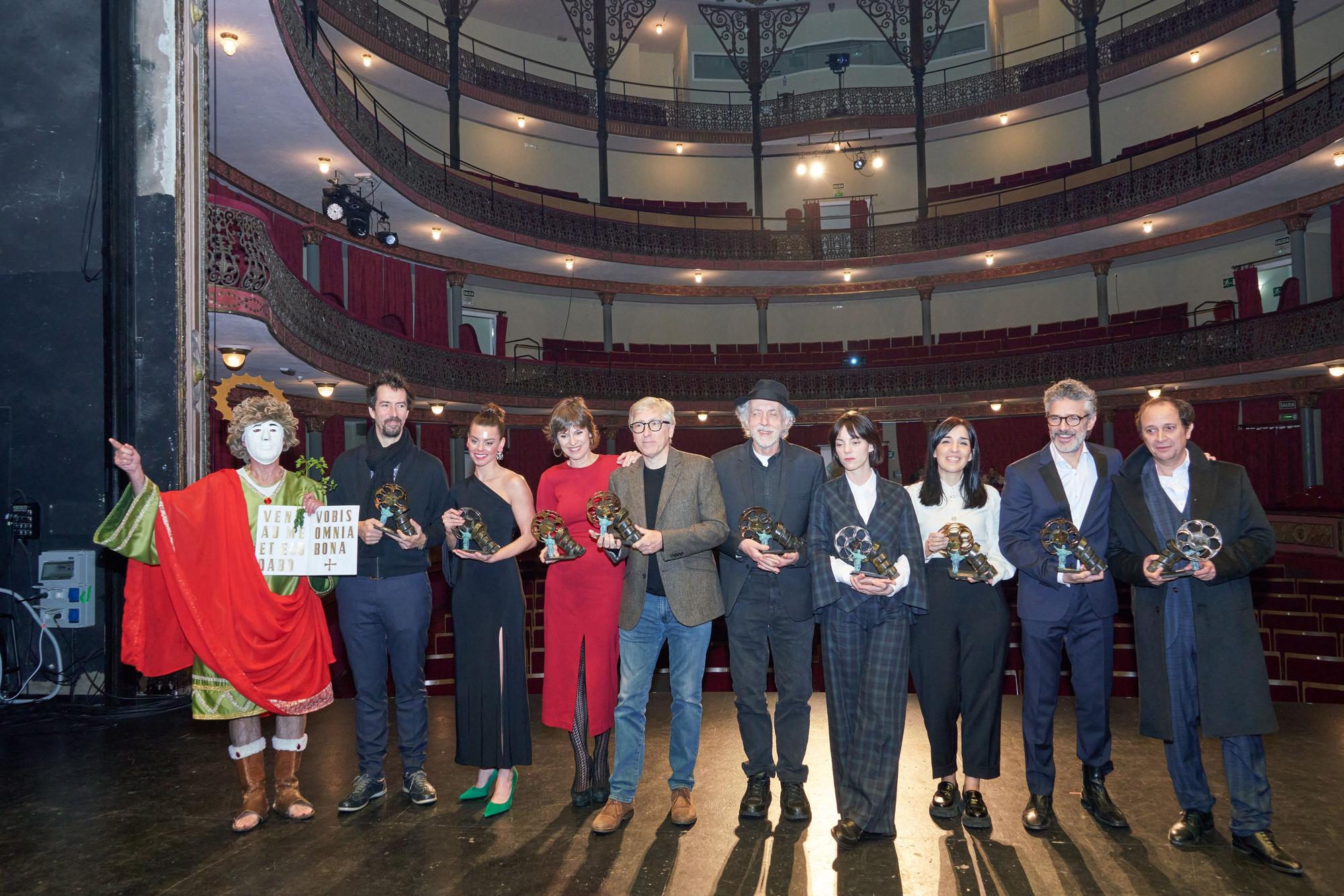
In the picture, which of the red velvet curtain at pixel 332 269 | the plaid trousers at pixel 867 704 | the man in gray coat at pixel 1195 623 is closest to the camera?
the man in gray coat at pixel 1195 623

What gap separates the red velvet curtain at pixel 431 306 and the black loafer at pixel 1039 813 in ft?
53.6

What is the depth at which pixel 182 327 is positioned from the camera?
5.36 m

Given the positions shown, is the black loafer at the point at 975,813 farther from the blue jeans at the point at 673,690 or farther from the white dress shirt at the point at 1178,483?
the white dress shirt at the point at 1178,483

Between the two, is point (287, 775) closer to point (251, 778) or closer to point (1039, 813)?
point (251, 778)

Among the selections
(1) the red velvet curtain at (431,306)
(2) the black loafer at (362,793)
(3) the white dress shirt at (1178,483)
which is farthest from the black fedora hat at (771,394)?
(1) the red velvet curtain at (431,306)

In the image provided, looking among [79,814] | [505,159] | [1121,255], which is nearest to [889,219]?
[1121,255]

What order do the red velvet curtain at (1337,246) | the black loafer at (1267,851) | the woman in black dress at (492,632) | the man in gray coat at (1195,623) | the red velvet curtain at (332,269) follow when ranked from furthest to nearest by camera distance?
1. the red velvet curtain at (1337,246)
2. the red velvet curtain at (332,269)
3. the woman in black dress at (492,632)
4. the man in gray coat at (1195,623)
5. the black loafer at (1267,851)

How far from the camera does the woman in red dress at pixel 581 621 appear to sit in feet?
11.8

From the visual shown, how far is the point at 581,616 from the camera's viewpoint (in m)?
3.63

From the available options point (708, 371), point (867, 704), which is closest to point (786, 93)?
point (708, 371)

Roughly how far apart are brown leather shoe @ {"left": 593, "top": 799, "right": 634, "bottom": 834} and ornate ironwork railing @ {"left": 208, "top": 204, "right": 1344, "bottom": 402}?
22.7 feet

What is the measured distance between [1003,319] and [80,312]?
20334 millimetres

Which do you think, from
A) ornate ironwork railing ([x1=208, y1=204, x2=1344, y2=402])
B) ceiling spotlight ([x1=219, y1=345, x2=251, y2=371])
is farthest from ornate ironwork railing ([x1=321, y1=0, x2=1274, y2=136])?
ceiling spotlight ([x1=219, y1=345, x2=251, y2=371])

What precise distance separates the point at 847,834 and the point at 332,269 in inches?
585
